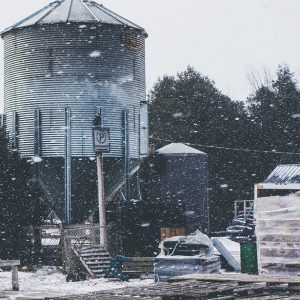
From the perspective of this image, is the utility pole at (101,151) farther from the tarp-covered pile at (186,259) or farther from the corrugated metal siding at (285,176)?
the corrugated metal siding at (285,176)

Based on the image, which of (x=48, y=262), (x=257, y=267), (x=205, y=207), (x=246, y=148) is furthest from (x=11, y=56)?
(x=246, y=148)

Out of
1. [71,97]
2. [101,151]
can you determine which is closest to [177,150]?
[71,97]

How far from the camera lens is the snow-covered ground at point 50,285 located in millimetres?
21750

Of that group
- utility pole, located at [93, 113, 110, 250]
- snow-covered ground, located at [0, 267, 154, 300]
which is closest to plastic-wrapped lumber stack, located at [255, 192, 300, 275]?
snow-covered ground, located at [0, 267, 154, 300]

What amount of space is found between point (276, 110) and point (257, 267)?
2765 cm

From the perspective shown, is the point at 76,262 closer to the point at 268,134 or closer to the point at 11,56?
the point at 11,56

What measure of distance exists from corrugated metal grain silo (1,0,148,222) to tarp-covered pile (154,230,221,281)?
921 centimetres

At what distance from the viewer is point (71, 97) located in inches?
1296

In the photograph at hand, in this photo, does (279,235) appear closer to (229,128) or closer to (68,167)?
(68,167)

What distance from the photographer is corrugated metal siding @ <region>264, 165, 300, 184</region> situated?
26.4m

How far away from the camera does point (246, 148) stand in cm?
5059

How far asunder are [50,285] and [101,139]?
828 centimetres

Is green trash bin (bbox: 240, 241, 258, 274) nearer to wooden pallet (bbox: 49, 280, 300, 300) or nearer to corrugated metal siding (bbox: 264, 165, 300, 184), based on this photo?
corrugated metal siding (bbox: 264, 165, 300, 184)

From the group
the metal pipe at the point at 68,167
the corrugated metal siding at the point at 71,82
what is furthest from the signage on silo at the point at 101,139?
the metal pipe at the point at 68,167
